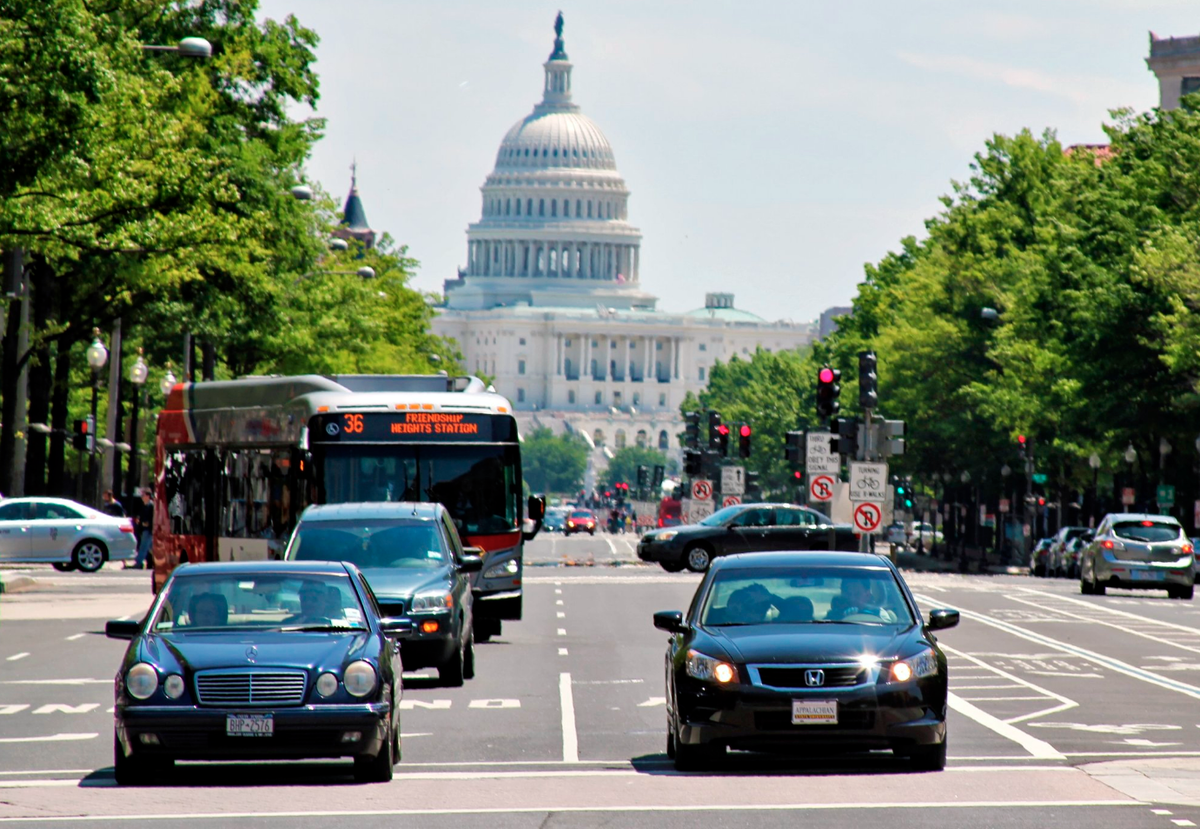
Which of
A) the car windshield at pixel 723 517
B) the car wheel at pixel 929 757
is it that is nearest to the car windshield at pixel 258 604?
the car wheel at pixel 929 757

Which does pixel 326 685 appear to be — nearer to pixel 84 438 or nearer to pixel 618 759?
pixel 618 759

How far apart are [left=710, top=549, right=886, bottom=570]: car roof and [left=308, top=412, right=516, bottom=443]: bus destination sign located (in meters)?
11.5

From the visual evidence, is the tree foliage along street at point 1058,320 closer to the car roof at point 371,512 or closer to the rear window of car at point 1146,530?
the rear window of car at point 1146,530

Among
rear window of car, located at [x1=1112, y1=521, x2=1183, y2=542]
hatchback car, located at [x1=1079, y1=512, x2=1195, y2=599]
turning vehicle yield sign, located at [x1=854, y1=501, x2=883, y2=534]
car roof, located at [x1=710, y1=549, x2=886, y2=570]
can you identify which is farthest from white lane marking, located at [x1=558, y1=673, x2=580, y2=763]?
rear window of car, located at [x1=1112, y1=521, x2=1183, y2=542]

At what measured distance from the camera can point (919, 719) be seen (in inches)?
542

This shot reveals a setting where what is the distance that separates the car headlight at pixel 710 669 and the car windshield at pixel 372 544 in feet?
24.9

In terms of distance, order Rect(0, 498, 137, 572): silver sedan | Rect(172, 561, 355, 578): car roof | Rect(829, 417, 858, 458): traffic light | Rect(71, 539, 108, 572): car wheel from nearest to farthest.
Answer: Rect(172, 561, 355, 578): car roof < Rect(829, 417, 858, 458): traffic light < Rect(0, 498, 137, 572): silver sedan < Rect(71, 539, 108, 572): car wheel

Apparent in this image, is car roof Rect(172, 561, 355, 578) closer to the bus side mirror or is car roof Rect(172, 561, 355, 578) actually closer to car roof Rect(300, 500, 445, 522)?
car roof Rect(300, 500, 445, 522)

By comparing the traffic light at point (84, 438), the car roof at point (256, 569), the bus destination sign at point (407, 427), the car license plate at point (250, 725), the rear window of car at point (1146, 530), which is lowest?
the car license plate at point (250, 725)

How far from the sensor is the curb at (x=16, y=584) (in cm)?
4009

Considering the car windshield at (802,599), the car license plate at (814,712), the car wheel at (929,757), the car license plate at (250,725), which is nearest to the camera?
the car license plate at (250,725)

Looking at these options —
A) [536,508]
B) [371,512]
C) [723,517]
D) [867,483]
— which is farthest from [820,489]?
[371,512]

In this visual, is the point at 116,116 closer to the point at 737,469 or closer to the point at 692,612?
the point at 692,612

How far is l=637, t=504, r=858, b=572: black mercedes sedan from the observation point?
48000 millimetres
